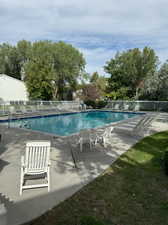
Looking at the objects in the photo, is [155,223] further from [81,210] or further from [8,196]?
[8,196]

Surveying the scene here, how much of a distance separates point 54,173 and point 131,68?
26.0m

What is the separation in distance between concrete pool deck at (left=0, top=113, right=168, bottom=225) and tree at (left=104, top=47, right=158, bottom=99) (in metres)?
21.8

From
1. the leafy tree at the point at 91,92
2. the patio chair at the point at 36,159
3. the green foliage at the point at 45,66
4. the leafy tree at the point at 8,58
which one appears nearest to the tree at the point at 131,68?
the leafy tree at the point at 91,92

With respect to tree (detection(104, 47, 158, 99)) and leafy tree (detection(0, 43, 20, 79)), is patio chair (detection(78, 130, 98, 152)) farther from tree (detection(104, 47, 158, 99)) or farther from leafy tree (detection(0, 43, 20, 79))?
leafy tree (detection(0, 43, 20, 79))

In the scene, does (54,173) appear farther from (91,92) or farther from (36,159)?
(91,92)

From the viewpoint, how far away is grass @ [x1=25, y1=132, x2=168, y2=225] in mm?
2275

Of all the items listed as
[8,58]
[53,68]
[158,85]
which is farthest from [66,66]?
[158,85]

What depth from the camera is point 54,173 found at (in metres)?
3.66

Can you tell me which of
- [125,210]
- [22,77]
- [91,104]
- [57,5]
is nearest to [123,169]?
[125,210]

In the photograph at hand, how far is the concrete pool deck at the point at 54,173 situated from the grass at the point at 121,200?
0.66ft

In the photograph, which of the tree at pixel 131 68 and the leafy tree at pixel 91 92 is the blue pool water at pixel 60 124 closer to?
the leafy tree at pixel 91 92

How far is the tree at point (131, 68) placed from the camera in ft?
87.2

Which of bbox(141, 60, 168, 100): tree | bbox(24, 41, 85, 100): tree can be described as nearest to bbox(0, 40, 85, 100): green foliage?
bbox(24, 41, 85, 100): tree

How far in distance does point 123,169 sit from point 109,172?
395 mm
